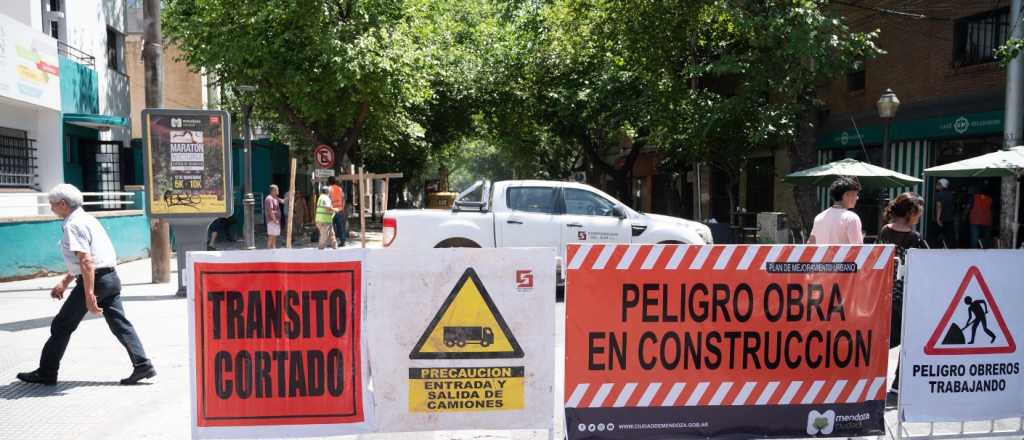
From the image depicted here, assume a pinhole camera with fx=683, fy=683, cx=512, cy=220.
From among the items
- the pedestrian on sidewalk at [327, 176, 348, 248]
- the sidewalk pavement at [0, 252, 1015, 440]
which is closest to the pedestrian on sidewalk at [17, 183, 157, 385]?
the sidewalk pavement at [0, 252, 1015, 440]

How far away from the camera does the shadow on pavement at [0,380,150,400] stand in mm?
5453

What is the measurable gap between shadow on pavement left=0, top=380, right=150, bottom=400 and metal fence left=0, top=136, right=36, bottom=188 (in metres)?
11.1

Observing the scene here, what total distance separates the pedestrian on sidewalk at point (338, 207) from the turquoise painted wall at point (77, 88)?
20.7 feet

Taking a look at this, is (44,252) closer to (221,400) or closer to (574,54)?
(221,400)

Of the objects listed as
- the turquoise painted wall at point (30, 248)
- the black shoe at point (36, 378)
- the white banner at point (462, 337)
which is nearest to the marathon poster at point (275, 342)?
the white banner at point (462, 337)

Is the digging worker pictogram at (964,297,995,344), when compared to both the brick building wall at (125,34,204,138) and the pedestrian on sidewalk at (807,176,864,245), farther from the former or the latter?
the brick building wall at (125,34,204,138)

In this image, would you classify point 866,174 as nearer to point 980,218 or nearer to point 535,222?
point 980,218

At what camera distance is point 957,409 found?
4.38 metres

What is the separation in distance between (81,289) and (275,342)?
104 inches

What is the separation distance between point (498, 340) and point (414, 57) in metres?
17.0

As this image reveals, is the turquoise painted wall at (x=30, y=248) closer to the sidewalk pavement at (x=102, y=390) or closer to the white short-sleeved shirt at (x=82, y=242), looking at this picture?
the sidewalk pavement at (x=102, y=390)

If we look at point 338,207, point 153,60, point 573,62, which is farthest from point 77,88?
point 573,62

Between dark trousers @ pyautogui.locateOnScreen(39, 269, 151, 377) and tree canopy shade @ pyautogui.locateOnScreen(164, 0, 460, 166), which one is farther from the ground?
tree canopy shade @ pyautogui.locateOnScreen(164, 0, 460, 166)

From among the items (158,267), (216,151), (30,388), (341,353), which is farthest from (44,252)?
(341,353)
